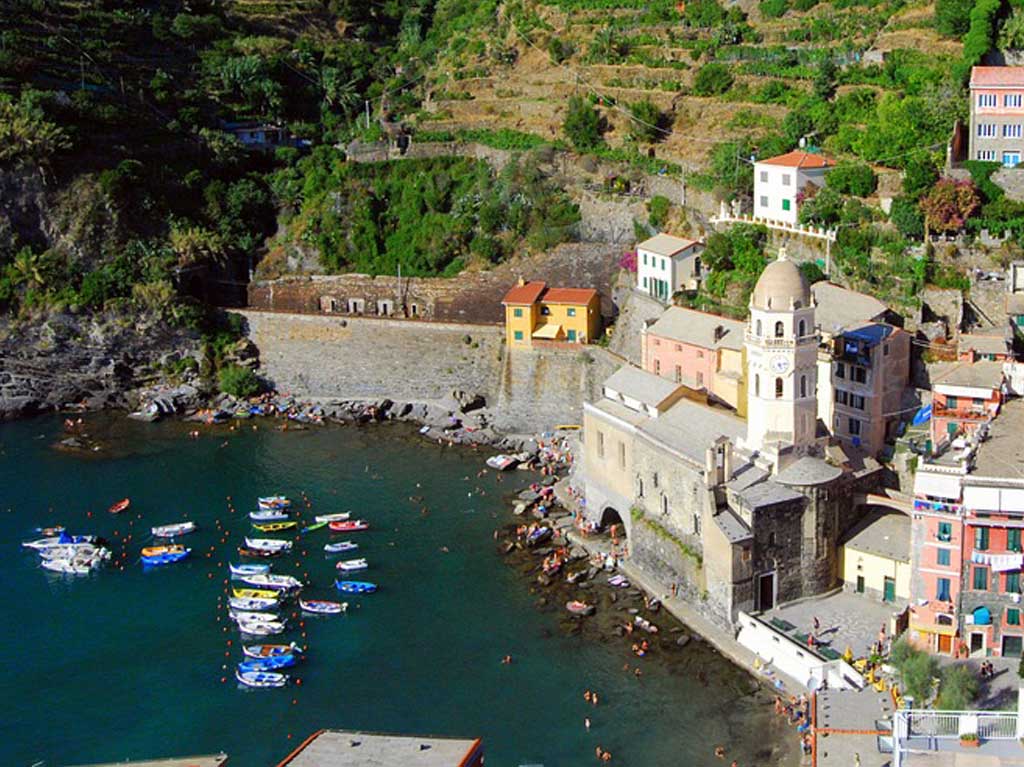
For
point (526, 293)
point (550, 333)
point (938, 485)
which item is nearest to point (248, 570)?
point (550, 333)

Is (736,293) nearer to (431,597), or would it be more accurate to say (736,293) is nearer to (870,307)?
(870,307)

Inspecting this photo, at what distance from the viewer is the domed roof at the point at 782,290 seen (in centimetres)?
4453

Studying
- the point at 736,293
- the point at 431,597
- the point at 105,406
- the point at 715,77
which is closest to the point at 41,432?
the point at 105,406

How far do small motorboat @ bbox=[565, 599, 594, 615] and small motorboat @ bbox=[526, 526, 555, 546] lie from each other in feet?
16.1

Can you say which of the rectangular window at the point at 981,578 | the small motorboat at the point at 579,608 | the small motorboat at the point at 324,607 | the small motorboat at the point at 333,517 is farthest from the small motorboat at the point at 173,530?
the rectangular window at the point at 981,578

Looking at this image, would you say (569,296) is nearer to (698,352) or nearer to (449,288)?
(449,288)

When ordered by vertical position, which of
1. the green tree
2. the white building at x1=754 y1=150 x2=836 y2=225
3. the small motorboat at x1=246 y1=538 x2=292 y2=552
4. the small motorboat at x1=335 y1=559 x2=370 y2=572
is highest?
the green tree

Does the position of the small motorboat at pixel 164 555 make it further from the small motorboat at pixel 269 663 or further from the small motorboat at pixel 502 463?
the small motorboat at pixel 502 463

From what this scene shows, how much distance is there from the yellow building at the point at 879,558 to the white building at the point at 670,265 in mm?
18521

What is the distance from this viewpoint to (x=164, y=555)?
52.5 metres

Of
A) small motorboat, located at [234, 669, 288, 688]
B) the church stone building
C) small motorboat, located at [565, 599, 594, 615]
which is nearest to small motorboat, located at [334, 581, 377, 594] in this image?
small motorboat, located at [234, 669, 288, 688]

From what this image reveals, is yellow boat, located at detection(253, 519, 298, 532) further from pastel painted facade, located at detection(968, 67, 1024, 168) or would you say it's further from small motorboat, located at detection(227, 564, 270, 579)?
pastel painted facade, located at detection(968, 67, 1024, 168)

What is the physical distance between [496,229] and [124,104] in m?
23.9

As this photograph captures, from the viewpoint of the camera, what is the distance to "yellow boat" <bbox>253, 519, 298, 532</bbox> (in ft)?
178
